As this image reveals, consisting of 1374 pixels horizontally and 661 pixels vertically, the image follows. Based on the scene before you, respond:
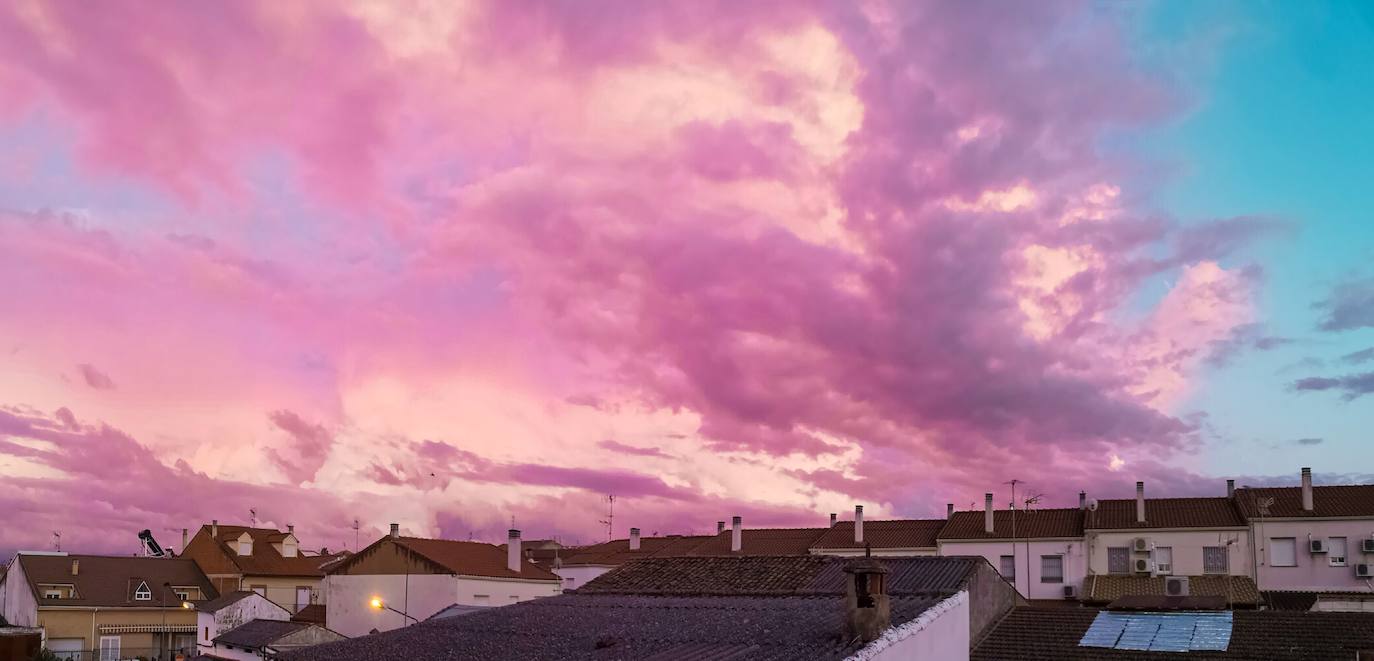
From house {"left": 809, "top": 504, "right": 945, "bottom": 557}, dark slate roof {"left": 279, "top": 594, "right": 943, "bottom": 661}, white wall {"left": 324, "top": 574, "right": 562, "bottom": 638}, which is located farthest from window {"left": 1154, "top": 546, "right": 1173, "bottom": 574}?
dark slate roof {"left": 279, "top": 594, "right": 943, "bottom": 661}

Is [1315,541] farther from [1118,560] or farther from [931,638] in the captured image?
[931,638]

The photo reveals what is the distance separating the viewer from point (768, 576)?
32.4m

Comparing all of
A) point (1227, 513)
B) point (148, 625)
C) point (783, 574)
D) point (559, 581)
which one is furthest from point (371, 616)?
point (1227, 513)

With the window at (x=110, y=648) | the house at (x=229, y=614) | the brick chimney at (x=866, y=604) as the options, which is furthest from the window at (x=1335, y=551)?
the window at (x=110, y=648)

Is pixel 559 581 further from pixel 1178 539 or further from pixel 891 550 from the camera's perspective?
pixel 1178 539

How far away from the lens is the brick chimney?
20797 mm

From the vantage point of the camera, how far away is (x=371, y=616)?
2490 inches

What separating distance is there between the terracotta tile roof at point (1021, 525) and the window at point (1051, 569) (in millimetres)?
1326

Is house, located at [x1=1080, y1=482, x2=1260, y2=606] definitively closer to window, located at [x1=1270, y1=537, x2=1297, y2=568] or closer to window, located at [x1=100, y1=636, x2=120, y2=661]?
window, located at [x1=1270, y1=537, x2=1297, y2=568]

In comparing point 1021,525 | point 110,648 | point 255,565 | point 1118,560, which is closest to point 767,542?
point 1021,525

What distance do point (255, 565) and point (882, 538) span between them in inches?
1773

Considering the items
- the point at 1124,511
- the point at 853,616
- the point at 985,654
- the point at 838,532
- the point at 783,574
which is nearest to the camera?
the point at 853,616

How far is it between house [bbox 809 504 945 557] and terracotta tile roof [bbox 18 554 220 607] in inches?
1686

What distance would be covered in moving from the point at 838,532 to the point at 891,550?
18.7 ft
